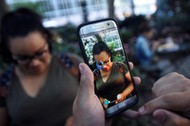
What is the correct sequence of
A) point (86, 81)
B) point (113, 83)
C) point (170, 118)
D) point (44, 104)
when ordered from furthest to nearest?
point (44, 104)
point (113, 83)
point (86, 81)
point (170, 118)

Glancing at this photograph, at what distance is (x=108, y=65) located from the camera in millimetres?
1096

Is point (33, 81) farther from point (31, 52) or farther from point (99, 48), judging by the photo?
point (99, 48)

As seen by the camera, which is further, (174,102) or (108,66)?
(108,66)

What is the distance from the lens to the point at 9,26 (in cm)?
182

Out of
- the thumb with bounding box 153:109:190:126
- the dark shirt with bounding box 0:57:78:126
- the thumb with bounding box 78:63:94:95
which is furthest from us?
the dark shirt with bounding box 0:57:78:126

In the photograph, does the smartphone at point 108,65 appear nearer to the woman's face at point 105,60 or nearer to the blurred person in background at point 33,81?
the woman's face at point 105,60

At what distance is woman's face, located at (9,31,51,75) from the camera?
1.72 m

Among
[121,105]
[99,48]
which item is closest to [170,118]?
[121,105]

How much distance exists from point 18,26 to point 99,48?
918mm

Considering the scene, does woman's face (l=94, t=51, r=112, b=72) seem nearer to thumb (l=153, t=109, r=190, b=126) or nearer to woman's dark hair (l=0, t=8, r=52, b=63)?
thumb (l=153, t=109, r=190, b=126)

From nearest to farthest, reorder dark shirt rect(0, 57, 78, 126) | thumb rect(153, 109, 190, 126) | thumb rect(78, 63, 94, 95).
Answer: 1. thumb rect(153, 109, 190, 126)
2. thumb rect(78, 63, 94, 95)
3. dark shirt rect(0, 57, 78, 126)

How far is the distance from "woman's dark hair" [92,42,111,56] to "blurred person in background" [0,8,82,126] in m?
0.69

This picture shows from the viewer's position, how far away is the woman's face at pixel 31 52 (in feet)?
5.65

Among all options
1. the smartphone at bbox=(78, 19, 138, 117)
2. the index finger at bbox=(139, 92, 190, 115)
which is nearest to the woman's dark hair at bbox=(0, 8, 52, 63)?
the smartphone at bbox=(78, 19, 138, 117)
